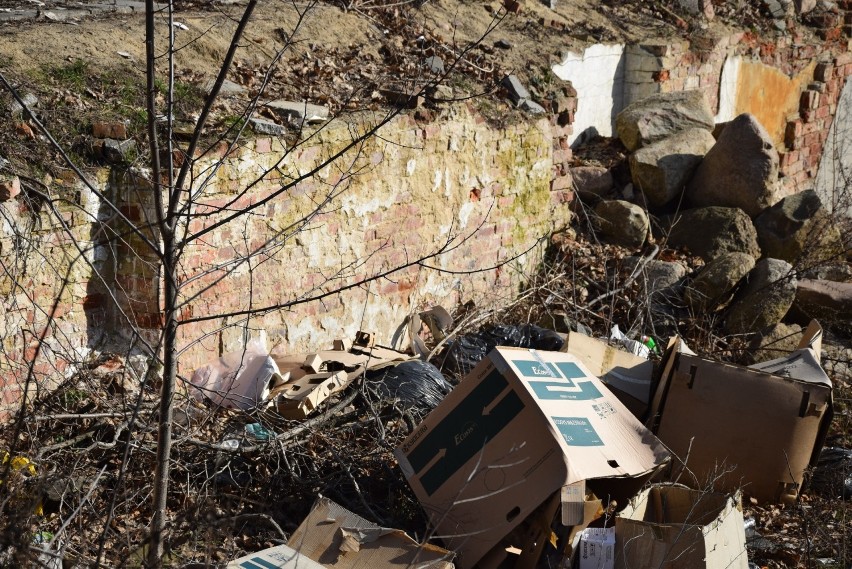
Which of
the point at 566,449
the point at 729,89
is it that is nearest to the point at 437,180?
the point at 566,449

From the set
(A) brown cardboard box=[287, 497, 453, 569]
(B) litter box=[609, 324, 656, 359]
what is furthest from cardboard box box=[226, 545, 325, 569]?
(B) litter box=[609, 324, 656, 359]

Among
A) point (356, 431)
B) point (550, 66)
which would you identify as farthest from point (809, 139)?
point (356, 431)

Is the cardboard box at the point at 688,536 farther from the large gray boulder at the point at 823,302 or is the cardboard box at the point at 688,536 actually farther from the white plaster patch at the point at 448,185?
the large gray boulder at the point at 823,302

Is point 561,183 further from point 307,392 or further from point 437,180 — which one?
point 307,392

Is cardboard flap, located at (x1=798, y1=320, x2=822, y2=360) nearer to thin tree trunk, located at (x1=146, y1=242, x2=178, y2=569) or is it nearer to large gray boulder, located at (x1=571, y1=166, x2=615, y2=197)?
large gray boulder, located at (x1=571, y1=166, x2=615, y2=197)

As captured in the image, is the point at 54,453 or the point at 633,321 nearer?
the point at 54,453

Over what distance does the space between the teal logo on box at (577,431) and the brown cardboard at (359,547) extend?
2.26ft

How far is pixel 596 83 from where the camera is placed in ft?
28.3

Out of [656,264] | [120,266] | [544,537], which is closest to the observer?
[544,537]

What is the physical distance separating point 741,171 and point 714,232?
A: 591 mm

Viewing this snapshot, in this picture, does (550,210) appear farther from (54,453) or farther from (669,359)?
(54,453)

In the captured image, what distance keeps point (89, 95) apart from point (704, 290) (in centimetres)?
426

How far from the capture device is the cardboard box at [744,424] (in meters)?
4.63

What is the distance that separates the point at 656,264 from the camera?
7.08 m
